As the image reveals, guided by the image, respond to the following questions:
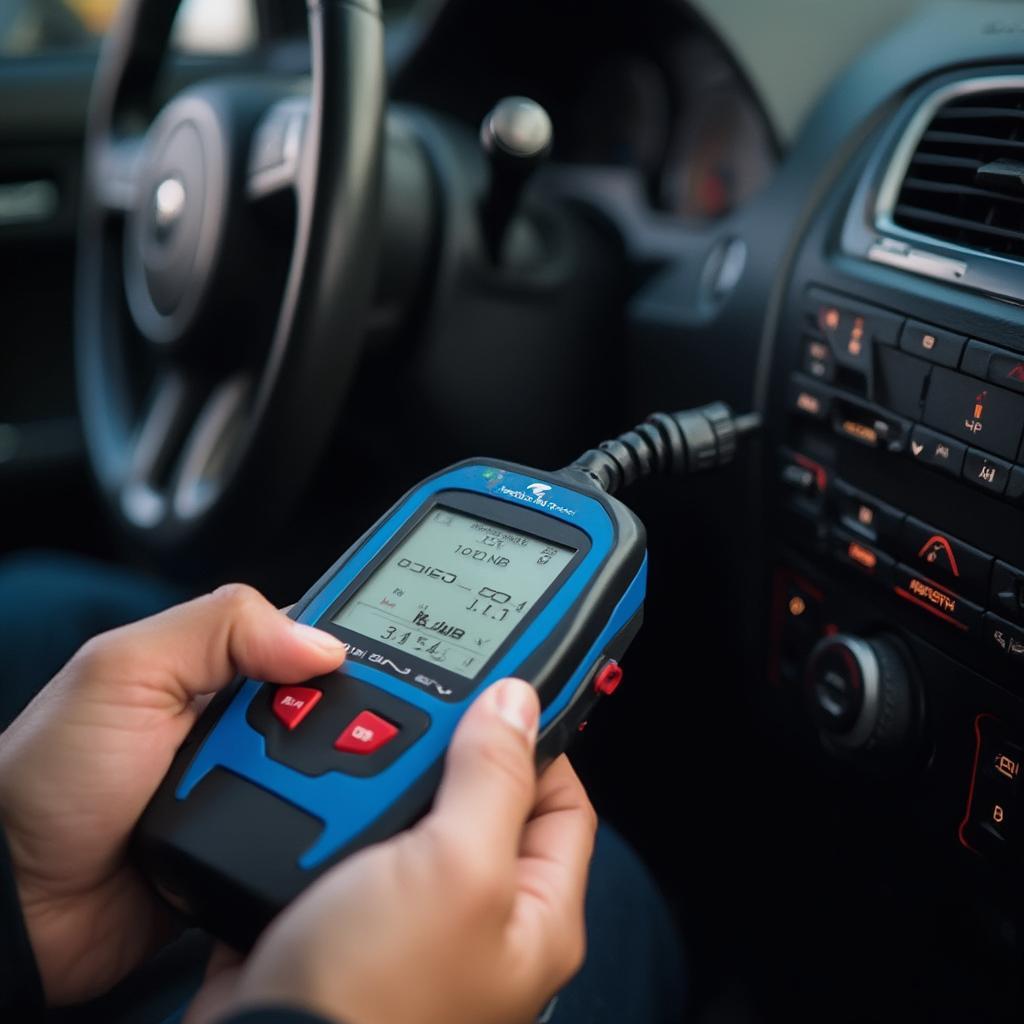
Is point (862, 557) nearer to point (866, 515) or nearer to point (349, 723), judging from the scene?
point (866, 515)

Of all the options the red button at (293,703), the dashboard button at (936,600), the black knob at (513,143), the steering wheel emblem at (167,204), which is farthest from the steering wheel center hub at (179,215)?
the dashboard button at (936,600)

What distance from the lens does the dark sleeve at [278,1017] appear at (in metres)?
0.46

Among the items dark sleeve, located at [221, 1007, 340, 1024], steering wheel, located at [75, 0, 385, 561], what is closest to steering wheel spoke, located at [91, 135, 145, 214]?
steering wheel, located at [75, 0, 385, 561]

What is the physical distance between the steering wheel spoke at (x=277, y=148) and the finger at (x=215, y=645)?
473 millimetres

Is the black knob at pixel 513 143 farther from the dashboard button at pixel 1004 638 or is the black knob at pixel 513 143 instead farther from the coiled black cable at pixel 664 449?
the dashboard button at pixel 1004 638

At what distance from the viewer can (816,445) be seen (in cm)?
92

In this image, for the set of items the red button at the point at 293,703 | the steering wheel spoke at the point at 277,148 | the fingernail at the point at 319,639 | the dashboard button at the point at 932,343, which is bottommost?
the red button at the point at 293,703

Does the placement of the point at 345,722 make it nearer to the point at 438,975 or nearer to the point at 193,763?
the point at 193,763

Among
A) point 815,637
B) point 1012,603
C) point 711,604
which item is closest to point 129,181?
point 711,604

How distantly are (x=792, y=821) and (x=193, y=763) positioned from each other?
23.5 inches

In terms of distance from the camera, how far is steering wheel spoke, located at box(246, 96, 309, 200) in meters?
1.05

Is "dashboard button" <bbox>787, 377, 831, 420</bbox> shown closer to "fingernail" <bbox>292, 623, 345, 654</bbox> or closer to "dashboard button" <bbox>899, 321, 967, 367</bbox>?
"dashboard button" <bbox>899, 321, 967, 367</bbox>

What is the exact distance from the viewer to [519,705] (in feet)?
2.00

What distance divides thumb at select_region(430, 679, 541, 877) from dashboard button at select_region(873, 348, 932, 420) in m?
0.34
